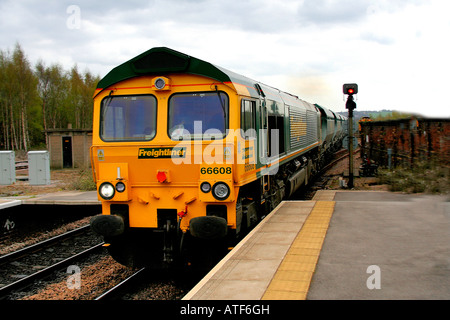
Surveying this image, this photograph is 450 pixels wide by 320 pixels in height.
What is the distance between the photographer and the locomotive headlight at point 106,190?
6828 millimetres

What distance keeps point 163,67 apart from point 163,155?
1.41 m

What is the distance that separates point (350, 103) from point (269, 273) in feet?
32.0

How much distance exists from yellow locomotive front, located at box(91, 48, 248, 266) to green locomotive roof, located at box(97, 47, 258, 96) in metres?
0.02

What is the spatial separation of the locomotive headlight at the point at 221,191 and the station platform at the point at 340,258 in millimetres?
843

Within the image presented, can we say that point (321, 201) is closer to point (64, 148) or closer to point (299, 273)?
point (299, 273)

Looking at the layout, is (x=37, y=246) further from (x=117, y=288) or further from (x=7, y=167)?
(x=7, y=167)

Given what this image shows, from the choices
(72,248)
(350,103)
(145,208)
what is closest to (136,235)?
(145,208)

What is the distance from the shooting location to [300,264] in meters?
5.66

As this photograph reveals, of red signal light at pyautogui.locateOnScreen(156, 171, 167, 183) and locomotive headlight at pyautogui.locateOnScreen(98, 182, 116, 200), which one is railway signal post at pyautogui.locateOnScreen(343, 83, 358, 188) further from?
locomotive headlight at pyautogui.locateOnScreen(98, 182, 116, 200)

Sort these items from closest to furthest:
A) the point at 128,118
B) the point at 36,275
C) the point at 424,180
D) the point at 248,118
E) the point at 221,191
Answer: the point at 221,191 < the point at 128,118 < the point at 248,118 < the point at 36,275 < the point at 424,180

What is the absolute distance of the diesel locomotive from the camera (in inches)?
257

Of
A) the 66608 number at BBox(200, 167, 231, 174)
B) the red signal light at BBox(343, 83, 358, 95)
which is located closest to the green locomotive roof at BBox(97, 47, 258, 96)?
the 66608 number at BBox(200, 167, 231, 174)

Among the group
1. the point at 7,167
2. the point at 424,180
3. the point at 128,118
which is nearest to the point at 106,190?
the point at 128,118

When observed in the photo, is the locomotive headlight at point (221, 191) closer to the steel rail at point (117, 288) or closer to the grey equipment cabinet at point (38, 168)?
the steel rail at point (117, 288)
